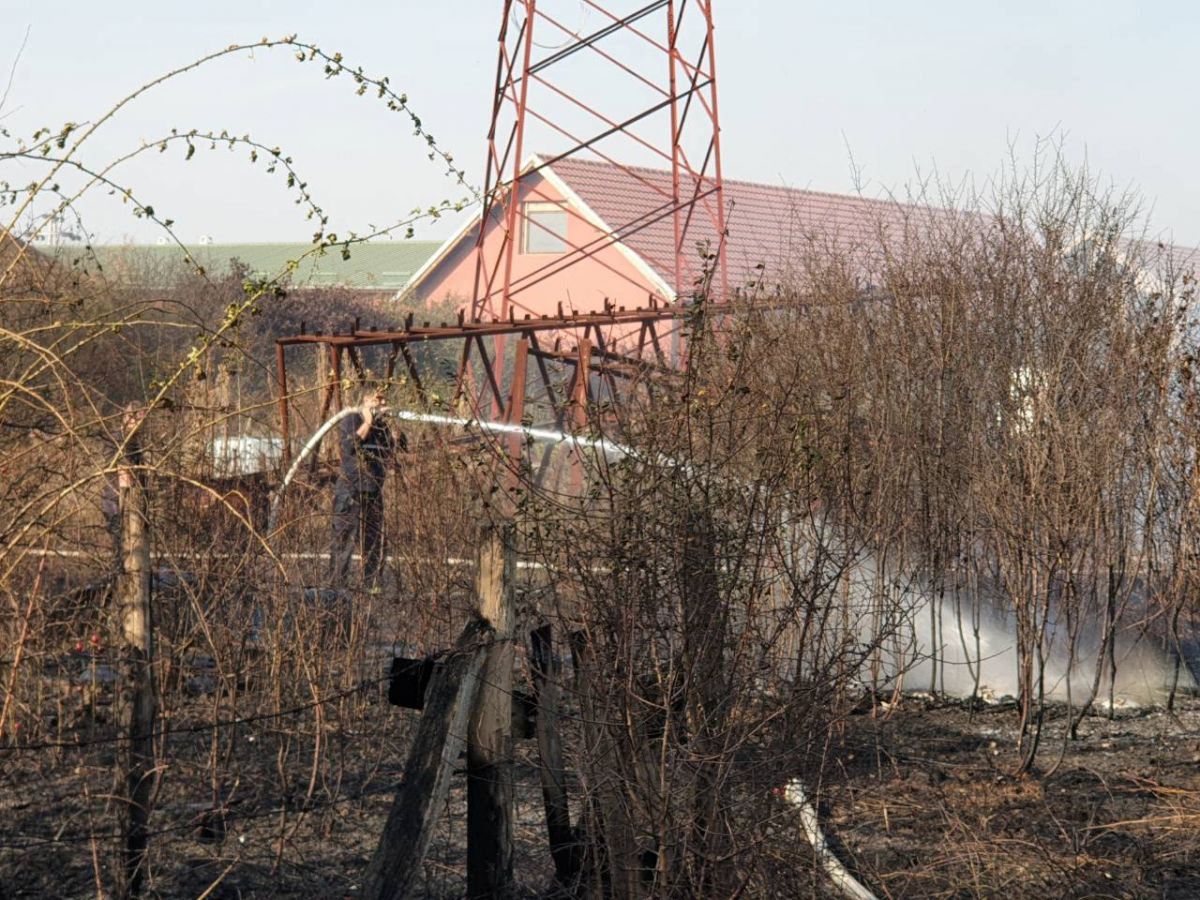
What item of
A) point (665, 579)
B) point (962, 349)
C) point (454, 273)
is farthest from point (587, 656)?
point (454, 273)

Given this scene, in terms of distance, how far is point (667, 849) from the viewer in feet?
12.7

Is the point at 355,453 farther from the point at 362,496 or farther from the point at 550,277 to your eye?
the point at 550,277

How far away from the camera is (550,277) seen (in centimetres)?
3284

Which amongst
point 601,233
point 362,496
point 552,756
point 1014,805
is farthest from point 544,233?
point 552,756

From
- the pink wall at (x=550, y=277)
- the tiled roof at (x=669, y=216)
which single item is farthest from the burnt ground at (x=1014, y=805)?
the pink wall at (x=550, y=277)

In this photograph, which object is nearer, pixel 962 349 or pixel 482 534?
pixel 482 534

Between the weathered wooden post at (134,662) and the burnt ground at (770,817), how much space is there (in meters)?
0.17

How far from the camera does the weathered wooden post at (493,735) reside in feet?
13.3

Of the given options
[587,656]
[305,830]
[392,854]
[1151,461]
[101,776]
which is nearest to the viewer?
[392,854]

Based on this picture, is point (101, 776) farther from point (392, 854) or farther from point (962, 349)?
point (962, 349)

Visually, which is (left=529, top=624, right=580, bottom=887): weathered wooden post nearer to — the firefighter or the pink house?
the firefighter

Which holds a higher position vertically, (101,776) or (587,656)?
(587,656)

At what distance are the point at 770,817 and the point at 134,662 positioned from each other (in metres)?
1.78

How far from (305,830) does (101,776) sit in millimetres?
1038
